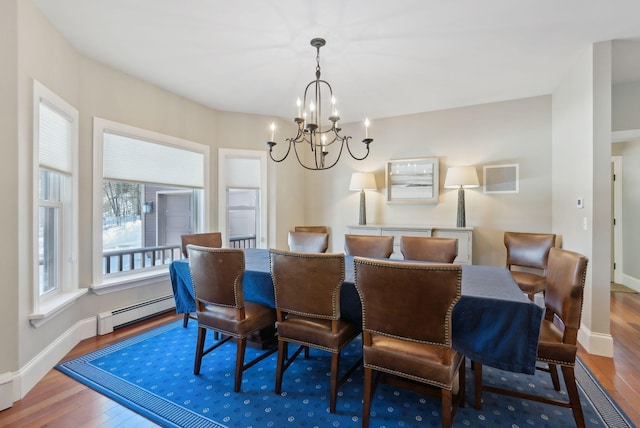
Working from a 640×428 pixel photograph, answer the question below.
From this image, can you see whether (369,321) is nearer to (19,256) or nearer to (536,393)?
(536,393)

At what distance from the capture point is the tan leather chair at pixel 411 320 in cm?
142

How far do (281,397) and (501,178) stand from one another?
3781 mm

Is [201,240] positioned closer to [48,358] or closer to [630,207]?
[48,358]

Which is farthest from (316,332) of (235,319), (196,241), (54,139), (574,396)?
(54,139)

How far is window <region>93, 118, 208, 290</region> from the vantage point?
3137mm

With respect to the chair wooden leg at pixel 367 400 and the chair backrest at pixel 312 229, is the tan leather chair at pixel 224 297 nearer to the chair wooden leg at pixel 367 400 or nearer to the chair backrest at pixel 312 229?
the chair wooden leg at pixel 367 400

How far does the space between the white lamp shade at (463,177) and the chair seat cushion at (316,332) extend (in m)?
2.69

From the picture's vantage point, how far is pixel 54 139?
8.41 ft

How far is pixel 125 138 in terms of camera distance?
3.34 meters

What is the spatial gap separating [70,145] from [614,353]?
5281mm

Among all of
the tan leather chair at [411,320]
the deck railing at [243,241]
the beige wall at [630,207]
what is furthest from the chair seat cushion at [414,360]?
the beige wall at [630,207]

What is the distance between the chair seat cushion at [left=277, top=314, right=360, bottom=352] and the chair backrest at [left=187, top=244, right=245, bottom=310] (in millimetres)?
366

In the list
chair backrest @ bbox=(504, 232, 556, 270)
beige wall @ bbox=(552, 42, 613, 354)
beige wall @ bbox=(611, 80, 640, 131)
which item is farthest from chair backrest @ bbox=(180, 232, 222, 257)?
beige wall @ bbox=(611, 80, 640, 131)

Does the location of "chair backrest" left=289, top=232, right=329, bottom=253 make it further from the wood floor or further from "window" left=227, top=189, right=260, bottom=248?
the wood floor
